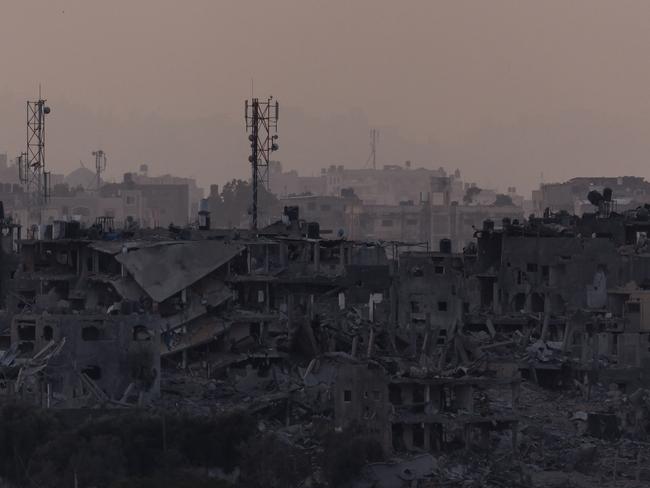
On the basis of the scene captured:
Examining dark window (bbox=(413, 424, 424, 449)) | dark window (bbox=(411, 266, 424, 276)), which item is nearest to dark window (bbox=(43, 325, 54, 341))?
dark window (bbox=(413, 424, 424, 449))

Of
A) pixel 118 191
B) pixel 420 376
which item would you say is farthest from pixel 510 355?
pixel 118 191

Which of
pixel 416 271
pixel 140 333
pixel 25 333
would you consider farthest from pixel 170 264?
pixel 140 333

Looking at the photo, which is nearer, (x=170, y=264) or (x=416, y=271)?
(x=170, y=264)

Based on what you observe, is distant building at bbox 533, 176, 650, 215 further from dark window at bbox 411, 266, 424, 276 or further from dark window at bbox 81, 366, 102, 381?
dark window at bbox 81, 366, 102, 381

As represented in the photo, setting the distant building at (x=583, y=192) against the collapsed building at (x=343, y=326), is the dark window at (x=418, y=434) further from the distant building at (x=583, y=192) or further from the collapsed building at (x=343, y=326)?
the distant building at (x=583, y=192)

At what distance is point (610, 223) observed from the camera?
2181 inches

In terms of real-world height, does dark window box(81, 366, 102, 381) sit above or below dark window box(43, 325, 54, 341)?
below

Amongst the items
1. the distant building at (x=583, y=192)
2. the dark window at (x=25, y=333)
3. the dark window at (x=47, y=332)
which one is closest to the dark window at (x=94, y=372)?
the dark window at (x=47, y=332)

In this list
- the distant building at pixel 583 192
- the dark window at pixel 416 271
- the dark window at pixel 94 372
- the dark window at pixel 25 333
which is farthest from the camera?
the distant building at pixel 583 192

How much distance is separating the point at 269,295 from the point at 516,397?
331 inches

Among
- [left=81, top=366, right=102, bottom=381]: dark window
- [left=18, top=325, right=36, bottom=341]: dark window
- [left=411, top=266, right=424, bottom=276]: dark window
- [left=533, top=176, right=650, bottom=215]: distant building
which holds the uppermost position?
[left=533, top=176, right=650, bottom=215]: distant building

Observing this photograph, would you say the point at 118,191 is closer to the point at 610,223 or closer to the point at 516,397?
the point at 610,223

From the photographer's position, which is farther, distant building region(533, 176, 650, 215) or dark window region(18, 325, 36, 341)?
distant building region(533, 176, 650, 215)

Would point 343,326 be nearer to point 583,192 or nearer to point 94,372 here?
point 94,372
